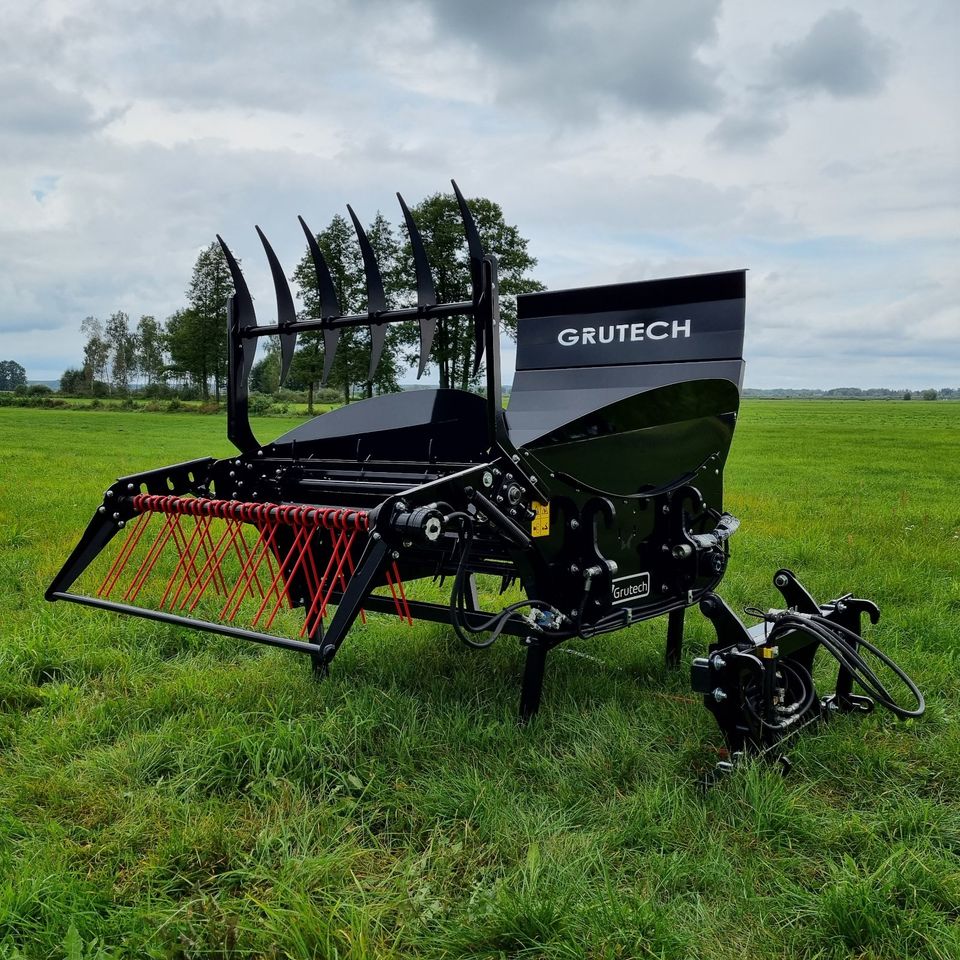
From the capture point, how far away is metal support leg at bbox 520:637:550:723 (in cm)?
399

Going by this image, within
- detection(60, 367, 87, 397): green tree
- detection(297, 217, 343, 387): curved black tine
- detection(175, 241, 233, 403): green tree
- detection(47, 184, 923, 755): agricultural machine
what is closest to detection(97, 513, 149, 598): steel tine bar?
detection(47, 184, 923, 755): agricultural machine

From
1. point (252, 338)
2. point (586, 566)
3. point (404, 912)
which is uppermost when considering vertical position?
point (252, 338)

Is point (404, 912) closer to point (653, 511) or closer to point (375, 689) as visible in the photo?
point (375, 689)

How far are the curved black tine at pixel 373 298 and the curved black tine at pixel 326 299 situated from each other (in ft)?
0.80

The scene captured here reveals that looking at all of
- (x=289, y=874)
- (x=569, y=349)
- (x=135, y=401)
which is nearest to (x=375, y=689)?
(x=289, y=874)

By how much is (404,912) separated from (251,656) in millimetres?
2712

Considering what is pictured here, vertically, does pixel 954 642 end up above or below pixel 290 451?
below

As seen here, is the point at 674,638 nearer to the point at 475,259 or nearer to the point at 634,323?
the point at 634,323

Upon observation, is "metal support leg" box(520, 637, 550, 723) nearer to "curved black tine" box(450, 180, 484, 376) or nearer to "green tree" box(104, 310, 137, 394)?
"curved black tine" box(450, 180, 484, 376)

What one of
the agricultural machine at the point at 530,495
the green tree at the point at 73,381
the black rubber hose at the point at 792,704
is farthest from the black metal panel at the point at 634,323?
the green tree at the point at 73,381

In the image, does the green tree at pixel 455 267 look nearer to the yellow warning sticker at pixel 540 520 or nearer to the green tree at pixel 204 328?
the yellow warning sticker at pixel 540 520

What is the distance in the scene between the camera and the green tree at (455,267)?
18.3 feet

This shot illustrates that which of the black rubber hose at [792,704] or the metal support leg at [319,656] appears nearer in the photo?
the metal support leg at [319,656]

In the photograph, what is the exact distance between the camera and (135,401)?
5262 centimetres
